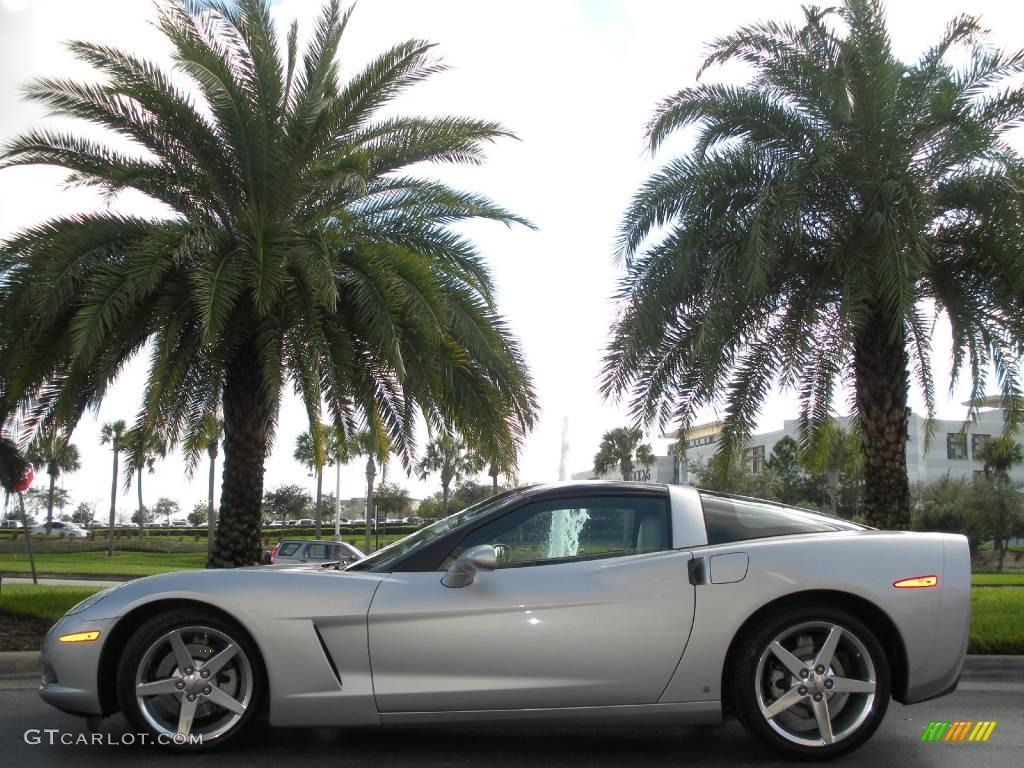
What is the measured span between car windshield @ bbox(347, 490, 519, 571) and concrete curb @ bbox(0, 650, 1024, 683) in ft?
11.8

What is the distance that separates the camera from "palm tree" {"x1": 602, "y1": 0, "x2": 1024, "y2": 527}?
1061 cm

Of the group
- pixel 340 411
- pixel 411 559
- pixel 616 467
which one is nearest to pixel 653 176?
pixel 340 411

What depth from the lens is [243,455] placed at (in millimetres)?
11234

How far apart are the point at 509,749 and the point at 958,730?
254 cm

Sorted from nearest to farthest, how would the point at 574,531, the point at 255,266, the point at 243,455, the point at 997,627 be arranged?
the point at 574,531
the point at 997,627
the point at 255,266
the point at 243,455

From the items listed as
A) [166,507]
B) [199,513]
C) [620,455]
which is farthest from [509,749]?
[166,507]

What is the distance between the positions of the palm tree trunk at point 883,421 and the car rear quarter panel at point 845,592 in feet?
23.5

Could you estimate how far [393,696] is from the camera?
14.2 ft

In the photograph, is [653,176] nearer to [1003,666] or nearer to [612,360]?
[612,360]

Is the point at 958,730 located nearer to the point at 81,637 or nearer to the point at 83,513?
the point at 81,637

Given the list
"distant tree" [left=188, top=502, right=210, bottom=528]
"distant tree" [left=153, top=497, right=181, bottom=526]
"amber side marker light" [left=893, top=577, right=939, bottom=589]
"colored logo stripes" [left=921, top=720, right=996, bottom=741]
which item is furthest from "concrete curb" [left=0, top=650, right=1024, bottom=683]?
"distant tree" [left=153, top=497, right=181, bottom=526]

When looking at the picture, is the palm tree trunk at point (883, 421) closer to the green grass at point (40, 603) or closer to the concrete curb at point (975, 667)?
the concrete curb at point (975, 667)

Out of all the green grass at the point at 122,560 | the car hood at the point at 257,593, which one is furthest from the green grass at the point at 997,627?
the green grass at the point at 122,560

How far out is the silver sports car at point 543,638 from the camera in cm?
434
